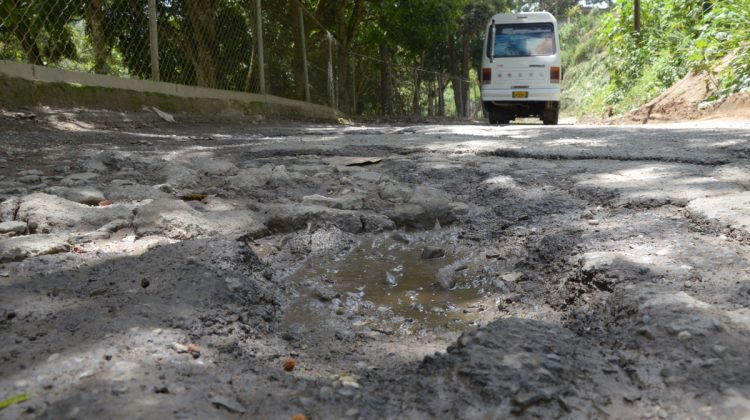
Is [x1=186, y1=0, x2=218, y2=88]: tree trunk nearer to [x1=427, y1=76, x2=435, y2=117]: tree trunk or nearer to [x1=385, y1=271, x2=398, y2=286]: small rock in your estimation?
[x1=385, y1=271, x2=398, y2=286]: small rock

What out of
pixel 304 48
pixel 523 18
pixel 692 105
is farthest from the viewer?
pixel 523 18

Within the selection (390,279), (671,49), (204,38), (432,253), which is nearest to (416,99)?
(671,49)

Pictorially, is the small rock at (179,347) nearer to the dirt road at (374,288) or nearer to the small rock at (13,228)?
the dirt road at (374,288)

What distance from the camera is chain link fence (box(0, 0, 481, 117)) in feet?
15.2

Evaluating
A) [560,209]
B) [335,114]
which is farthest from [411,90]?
[560,209]

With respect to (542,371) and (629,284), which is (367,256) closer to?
(629,284)

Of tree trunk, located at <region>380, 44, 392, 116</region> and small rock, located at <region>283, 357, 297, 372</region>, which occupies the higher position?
tree trunk, located at <region>380, 44, 392, 116</region>

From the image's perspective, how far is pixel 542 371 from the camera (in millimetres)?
1056

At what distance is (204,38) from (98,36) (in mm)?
1926

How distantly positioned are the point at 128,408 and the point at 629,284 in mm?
1139

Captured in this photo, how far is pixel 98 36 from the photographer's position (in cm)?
530

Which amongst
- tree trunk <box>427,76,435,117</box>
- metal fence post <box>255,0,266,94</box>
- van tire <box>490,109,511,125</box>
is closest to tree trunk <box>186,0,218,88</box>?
metal fence post <box>255,0,266,94</box>

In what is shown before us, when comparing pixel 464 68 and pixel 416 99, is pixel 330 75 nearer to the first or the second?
pixel 416 99

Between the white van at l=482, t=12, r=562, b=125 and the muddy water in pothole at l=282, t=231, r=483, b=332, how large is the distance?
9.52 m
